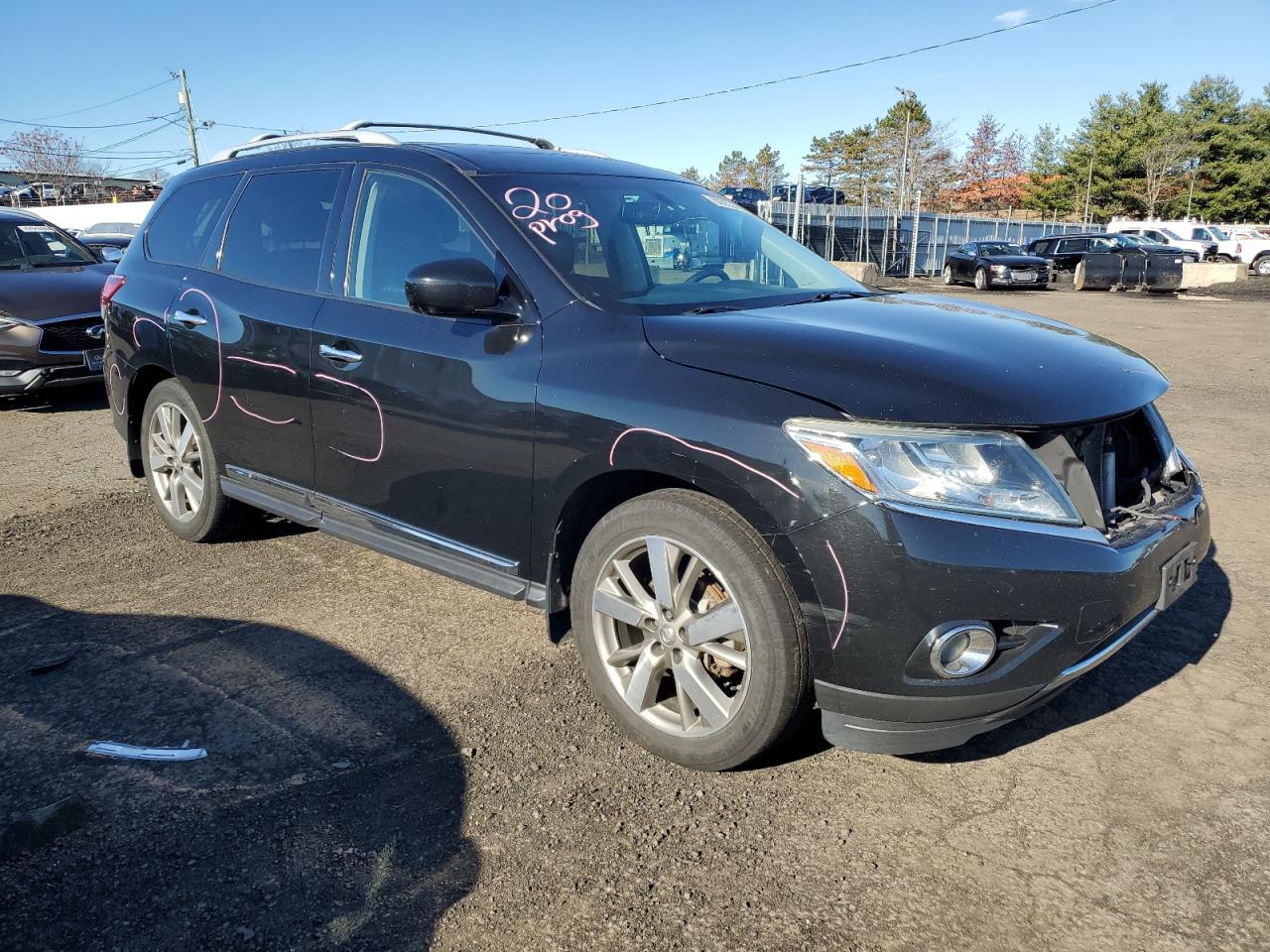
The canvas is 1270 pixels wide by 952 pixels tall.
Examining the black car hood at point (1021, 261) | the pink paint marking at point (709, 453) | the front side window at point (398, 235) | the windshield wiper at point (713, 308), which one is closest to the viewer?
the pink paint marking at point (709, 453)

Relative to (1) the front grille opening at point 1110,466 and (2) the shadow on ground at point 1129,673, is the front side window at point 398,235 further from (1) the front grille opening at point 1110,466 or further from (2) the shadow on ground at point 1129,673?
(2) the shadow on ground at point 1129,673

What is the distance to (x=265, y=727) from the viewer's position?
3023mm

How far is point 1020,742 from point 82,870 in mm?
2685

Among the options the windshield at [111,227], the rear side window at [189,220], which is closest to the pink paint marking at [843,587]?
the rear side window at [189,220]

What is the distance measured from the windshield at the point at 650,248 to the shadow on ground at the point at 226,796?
1593 mm

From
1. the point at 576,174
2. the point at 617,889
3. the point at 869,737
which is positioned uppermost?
the point at 576,174

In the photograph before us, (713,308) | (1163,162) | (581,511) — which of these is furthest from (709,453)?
(1163,162)

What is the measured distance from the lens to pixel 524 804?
2633mm

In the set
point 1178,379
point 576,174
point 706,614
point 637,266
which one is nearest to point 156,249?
point 576,174

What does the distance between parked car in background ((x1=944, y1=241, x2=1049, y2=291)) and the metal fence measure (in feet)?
10.2

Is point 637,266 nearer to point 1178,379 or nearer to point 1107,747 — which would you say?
point 1107,747

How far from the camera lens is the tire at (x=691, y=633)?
250cm

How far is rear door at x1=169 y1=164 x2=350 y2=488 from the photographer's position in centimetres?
382

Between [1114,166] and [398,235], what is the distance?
76552 mm
